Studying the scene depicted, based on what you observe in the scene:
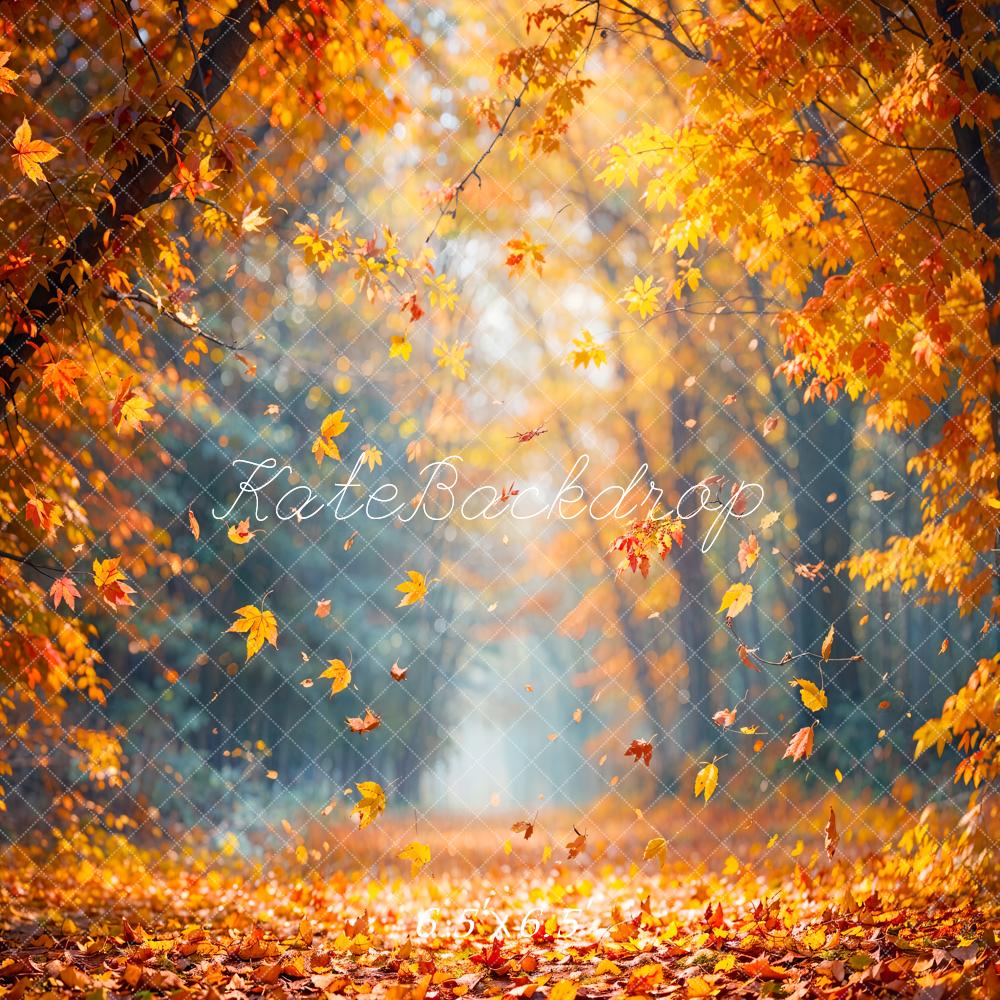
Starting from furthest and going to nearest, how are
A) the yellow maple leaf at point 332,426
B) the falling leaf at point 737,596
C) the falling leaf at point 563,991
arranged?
the falling leaf at point 737,596, the yellow maple leaf at point 332,426, the falling leaf at point 563,991

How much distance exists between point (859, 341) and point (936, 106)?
1235mm

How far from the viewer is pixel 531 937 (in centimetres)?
448

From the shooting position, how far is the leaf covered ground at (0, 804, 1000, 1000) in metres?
3.31

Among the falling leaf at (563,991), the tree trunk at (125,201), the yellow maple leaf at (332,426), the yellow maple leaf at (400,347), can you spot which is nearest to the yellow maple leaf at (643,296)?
the yellow maple leaf at (400,347)

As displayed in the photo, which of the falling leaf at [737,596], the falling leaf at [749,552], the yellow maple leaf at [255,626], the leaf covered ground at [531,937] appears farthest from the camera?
Result: the falling leaf at [749,552]

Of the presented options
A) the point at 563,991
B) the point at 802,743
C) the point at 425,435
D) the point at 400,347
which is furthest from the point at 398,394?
Answer: the point at 563,991

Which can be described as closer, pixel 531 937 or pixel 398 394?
pixel 531 937

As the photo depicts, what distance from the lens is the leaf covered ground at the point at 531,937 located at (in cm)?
331

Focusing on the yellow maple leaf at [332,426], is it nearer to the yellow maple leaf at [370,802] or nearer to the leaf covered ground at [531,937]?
the yellow maple leaf at [370,802]

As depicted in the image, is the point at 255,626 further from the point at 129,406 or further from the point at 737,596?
the point at 737,596

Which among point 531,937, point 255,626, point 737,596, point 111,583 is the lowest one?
point 531,937

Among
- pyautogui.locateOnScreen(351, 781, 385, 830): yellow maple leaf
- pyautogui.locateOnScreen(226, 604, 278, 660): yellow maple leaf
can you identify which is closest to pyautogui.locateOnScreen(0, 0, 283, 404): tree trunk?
pyautogui.locateOnScreen(226, 604, 278, 660): yellow maple leaf

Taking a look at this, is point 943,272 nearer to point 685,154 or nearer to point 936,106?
point 936,106

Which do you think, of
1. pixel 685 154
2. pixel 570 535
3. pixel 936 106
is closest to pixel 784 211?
pixel 685 154
